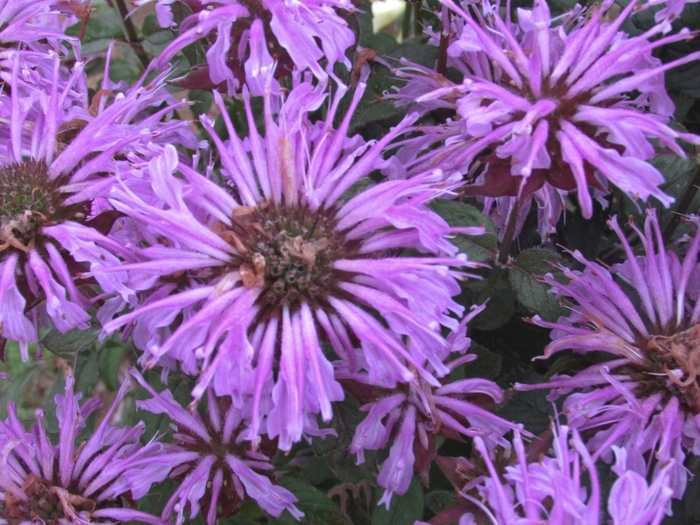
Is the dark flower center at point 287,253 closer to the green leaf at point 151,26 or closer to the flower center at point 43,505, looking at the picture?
the flower center at point 43,505

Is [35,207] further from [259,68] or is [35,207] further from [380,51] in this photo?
[380,51]

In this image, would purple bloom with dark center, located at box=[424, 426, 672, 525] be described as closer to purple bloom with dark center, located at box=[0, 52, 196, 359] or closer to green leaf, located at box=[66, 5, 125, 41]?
purple bloom with dark center, located at box=[0, 52, 196, 359]

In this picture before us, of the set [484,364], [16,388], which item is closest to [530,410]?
[484,364]

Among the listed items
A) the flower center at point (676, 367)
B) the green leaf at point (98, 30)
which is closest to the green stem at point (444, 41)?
the flower center at point (676, 367)

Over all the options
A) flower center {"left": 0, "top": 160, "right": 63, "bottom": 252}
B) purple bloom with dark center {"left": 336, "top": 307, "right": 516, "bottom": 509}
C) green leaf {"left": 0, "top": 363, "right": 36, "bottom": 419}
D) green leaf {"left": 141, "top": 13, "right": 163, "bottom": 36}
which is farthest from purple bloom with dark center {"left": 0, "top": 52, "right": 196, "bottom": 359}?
green leaf {"left": 0, "top": 363, "right": 36, "bottom": 419}

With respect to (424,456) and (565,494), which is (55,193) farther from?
(565,494)
